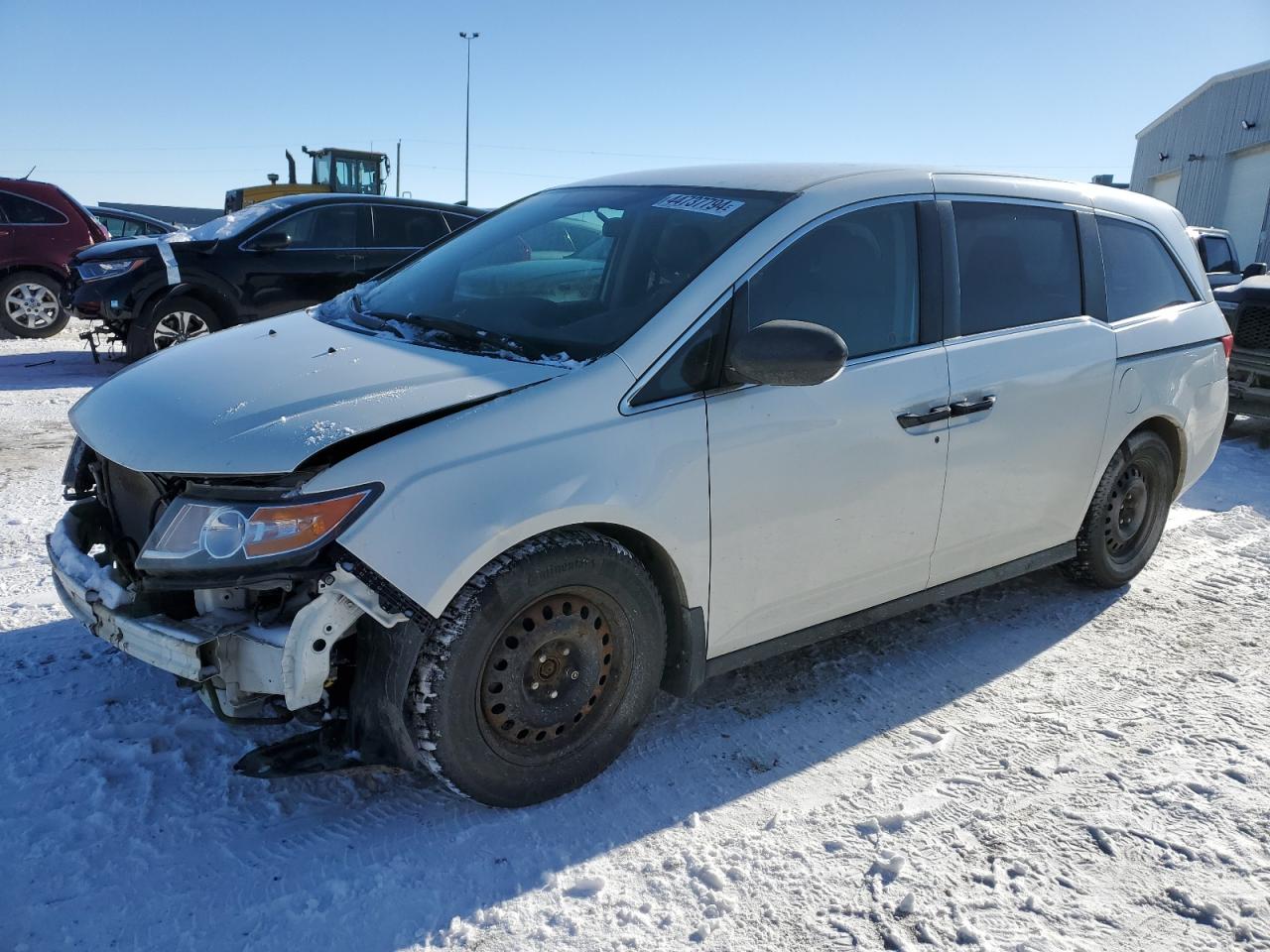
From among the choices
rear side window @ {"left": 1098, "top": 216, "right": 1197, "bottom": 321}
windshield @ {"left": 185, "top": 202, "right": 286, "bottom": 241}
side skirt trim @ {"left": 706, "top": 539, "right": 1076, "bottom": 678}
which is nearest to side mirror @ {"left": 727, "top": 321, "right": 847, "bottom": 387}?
side skirt trim @ {"left": 706, "top": 539, "right": 1076, "bottom": 678}

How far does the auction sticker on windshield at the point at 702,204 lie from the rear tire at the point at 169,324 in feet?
22.2

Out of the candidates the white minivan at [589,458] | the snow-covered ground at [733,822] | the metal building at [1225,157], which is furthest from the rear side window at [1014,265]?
the metal building at [1225,157]

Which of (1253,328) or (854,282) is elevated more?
(854,282)

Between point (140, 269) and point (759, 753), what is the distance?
8.01 m

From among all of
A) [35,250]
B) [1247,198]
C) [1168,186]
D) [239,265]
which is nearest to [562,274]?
[239,265]

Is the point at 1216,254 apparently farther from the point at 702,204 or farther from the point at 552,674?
the point at 552,674

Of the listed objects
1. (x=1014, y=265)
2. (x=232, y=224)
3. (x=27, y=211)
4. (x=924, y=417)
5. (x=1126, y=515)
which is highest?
(x=27, y=211)

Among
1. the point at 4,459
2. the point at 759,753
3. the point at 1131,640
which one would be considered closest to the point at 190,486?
the point at 759,753

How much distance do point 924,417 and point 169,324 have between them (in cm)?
797

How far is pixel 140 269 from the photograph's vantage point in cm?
883

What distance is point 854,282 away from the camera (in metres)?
3.27

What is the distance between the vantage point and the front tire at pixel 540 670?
2.50 metres

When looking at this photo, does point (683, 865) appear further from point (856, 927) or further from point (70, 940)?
point (70, 940)

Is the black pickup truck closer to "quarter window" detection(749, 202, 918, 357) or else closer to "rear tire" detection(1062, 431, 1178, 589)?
"rear tire" detection(1062, 431, 1178, 589)
